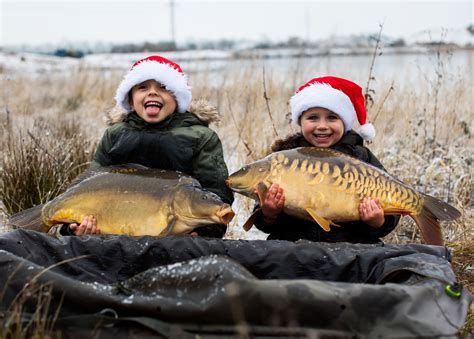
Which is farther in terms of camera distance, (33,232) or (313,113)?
(313,113)

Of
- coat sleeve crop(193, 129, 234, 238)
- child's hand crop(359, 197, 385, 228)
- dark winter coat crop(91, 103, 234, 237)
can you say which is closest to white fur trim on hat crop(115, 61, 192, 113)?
dark winter coat crop(91, 103, 234, 237)

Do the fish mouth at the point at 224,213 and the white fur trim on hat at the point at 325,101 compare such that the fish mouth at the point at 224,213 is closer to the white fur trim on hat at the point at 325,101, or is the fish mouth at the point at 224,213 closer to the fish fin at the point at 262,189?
the fish fin at the point at 262,189

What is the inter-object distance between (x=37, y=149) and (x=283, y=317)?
2780mm

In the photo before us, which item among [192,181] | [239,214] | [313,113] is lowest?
[239,214]

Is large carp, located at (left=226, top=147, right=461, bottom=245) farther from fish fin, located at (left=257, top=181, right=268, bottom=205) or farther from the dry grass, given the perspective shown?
the dry grass

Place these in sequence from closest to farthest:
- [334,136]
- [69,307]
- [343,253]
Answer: [69,307] → [343,253] → [334,136]

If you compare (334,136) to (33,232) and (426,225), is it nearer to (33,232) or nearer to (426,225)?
(426,225)

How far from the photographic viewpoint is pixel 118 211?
3.12m

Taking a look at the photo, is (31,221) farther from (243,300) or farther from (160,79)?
(243,300)

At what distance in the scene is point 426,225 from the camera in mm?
3131

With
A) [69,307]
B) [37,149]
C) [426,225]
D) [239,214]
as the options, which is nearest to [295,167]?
[426,225]

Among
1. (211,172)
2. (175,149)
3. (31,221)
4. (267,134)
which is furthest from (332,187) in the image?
(267,134)

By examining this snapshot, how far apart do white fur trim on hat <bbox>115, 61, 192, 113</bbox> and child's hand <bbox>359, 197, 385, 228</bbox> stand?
1157 mm

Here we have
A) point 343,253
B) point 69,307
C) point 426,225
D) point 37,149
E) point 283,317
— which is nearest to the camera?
point 283,317
